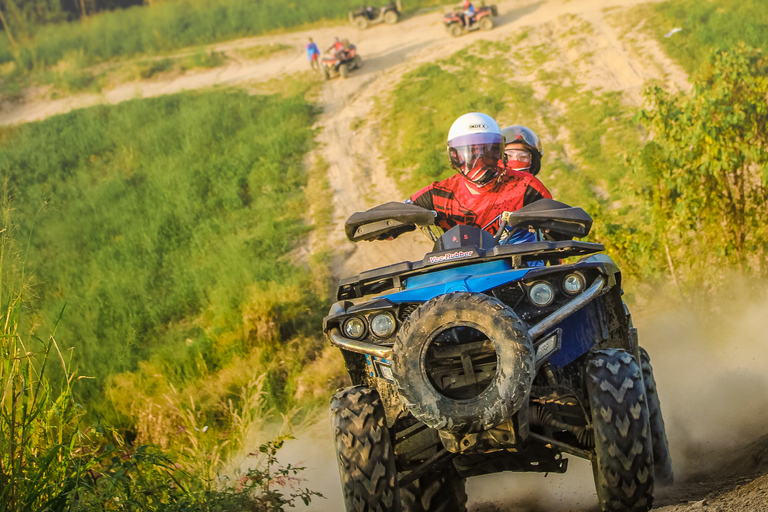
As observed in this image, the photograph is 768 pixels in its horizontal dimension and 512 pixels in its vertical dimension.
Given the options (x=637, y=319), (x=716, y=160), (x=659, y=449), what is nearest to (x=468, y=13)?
(x=637, y=319)

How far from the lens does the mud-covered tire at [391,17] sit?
1213 inches

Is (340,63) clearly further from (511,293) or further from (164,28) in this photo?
(511,293)

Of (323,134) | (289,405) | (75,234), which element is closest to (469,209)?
(289,405)

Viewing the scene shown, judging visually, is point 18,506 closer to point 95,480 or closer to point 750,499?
point 95,480

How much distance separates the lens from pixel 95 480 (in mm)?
4957

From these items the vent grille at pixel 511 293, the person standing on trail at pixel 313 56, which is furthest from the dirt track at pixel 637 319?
the vent grille at pixel 511 293

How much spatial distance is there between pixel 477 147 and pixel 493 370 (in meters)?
2.21

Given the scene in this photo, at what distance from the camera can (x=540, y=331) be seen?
422cm

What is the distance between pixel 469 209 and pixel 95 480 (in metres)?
3.22

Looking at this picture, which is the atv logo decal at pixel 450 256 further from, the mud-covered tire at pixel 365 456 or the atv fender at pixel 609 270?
the mud-covered tire at pixel 365 456

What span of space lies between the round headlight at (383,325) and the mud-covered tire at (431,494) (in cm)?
134

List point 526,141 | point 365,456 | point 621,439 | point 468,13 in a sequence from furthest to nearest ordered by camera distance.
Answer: point 468,13
point 526,141
point 365,456
point 621,439

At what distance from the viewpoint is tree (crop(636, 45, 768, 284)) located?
9445 millimetres

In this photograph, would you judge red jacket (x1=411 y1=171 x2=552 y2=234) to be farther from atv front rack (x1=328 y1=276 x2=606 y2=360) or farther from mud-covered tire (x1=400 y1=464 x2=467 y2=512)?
mud-covered tire (x1=400 y1=464 x2=467 y2=512)
